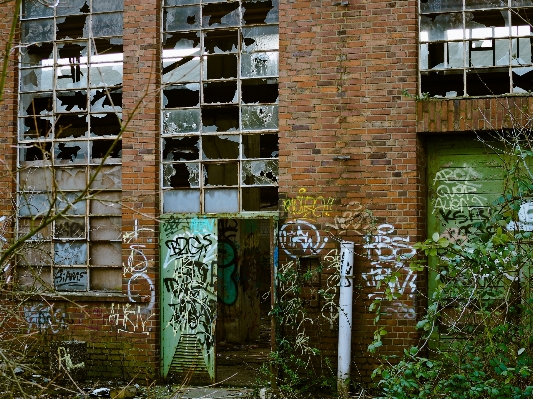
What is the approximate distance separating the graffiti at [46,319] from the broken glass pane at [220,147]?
2.80 m

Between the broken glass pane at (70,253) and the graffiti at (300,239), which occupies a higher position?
the graffiti at (300,239)

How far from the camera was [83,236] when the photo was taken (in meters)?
8.79

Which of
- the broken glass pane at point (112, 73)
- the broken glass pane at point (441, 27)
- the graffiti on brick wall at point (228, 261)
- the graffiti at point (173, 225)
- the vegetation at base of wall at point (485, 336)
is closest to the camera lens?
the vegetation at base of wall at point (485, 336)

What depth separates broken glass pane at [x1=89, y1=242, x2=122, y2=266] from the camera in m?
8.70

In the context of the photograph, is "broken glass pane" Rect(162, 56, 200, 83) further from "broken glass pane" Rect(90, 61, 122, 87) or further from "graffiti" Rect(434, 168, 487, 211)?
"graffiti" Rect(434, 168, 487, 211)

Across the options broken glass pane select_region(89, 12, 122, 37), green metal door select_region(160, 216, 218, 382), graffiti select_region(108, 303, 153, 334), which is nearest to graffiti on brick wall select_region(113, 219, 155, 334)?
graffiti select_region(108, 303, 153, 334)

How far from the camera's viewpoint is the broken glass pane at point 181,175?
8.48 meters

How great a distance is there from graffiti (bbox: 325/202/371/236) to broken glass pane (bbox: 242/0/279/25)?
249 cm

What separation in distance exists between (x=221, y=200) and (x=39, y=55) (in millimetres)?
3236

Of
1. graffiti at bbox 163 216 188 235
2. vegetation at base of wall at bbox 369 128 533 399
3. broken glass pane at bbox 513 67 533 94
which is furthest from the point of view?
graffiti at bbox 163 216 188 235

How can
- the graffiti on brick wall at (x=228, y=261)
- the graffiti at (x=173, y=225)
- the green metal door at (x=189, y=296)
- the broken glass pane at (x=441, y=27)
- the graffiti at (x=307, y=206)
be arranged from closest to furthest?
the broken glass pane at (x=441, y=27) → the graffiti at (x=307, y=206) → the green metal door at (x=189, y=296) → the graffiti at (x=173, y=225) → the graffiti on brick wall at (x=228, y=261)

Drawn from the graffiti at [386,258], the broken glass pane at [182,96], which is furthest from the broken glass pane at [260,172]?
the graffiti at [386,258]

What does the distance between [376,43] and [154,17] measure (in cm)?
279

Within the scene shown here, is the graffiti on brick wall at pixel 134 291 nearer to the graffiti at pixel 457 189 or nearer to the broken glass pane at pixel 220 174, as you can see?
the broken glass pane at pixel 220 174
